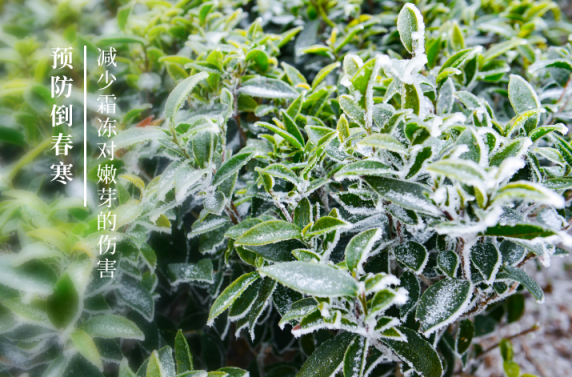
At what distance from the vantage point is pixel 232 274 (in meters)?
1.18

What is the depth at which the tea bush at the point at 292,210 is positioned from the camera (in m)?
0.74

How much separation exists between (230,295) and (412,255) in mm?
430

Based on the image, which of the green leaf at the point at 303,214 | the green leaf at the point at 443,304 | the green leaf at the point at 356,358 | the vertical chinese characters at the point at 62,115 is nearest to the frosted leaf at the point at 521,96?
the green leaf at the point at 443,304

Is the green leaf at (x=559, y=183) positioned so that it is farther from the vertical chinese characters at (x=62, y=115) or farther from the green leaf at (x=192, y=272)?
the vertical chinese characters at (x=62, y=115)

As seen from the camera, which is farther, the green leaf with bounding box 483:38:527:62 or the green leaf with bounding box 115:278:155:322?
the green leaf with bounding box 483:38:527:62

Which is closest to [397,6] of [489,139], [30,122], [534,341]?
[489,139]

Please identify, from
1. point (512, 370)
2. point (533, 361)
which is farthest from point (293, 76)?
point (533, 361)

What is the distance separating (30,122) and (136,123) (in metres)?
0.32

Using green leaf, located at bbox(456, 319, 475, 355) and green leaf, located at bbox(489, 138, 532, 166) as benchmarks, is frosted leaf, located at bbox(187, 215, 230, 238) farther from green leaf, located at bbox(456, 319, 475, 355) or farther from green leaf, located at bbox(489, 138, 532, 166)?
green leaf, located at bbox(456, 319, 475, 355)

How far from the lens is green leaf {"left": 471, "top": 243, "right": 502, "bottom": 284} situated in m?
0.79

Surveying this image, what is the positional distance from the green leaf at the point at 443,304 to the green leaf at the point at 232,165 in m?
0.52

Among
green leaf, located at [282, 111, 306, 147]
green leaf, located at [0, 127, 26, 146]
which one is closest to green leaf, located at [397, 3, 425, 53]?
green leaf, located at [282, 111, 306, 147]

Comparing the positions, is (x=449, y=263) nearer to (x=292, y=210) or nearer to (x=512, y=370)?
(x=292, y=210)

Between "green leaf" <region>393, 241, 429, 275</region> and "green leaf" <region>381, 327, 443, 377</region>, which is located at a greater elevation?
"green leaf" <region>393, 241, 429, 275</region>
